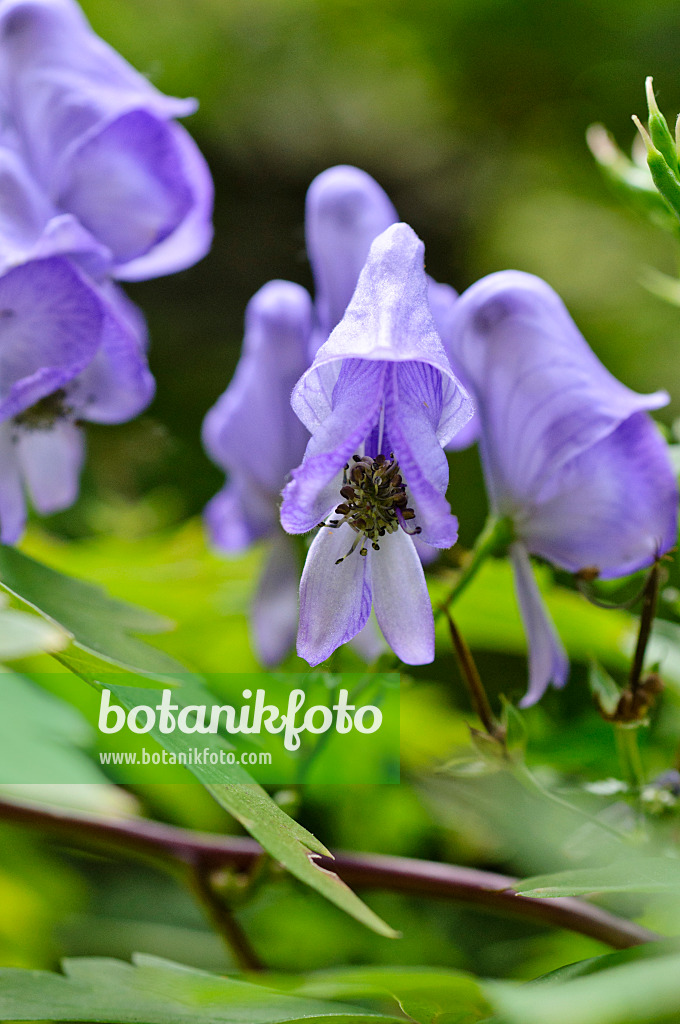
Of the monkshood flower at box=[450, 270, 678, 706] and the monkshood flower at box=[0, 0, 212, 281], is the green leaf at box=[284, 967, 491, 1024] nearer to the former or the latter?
the monkshood flower at box=[450, 270, 678, 706]

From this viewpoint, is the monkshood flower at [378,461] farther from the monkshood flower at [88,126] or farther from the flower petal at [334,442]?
the monkshood flower at [88,126]

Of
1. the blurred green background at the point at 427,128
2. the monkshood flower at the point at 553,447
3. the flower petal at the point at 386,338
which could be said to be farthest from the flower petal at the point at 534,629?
the blurred green background at the point at 427,128

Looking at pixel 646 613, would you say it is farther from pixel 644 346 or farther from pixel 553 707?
pixel 644 346

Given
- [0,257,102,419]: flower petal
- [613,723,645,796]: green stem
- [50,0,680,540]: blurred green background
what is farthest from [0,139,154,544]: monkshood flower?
[50,0,680,540]: blurred green background

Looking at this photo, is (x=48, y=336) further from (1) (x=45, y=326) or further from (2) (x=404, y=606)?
(2) (x=404, y=606)

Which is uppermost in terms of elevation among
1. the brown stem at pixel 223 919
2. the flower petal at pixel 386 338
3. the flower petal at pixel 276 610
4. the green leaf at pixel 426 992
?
the flower petal at pixel 386 338
